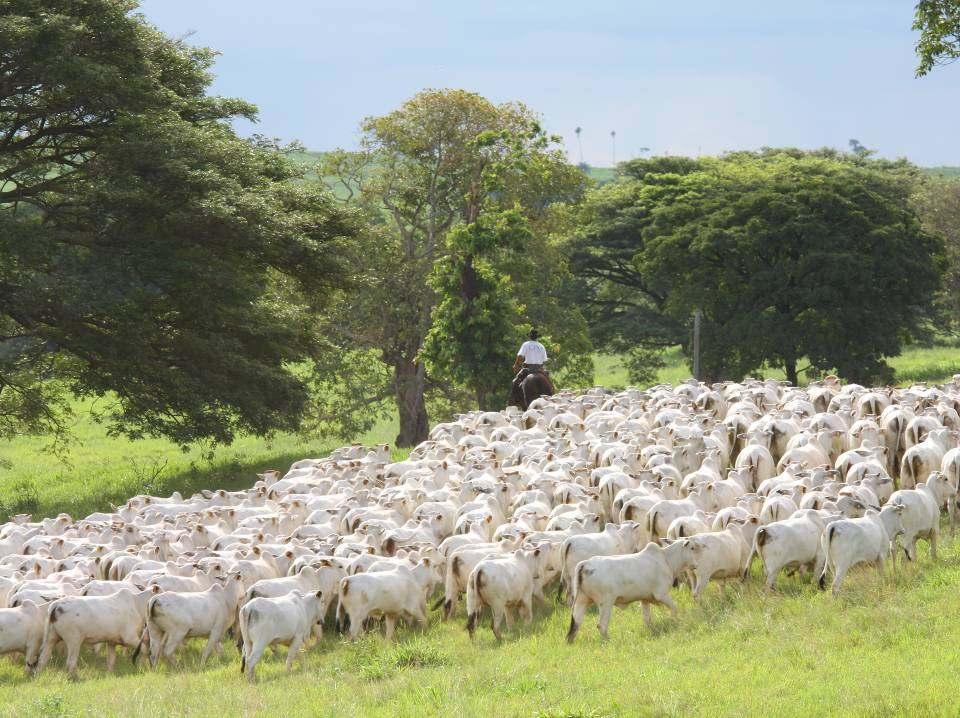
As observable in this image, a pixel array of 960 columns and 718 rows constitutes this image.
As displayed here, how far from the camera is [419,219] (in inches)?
1594

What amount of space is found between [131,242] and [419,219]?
631 inches

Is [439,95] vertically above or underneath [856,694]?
above

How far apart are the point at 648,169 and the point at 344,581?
50204mm

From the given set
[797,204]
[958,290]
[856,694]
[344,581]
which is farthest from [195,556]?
[958,290]

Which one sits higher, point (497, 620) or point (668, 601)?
point (668, 601)

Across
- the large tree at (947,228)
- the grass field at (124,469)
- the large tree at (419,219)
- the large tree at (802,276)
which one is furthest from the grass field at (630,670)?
the large tree at (947,228)

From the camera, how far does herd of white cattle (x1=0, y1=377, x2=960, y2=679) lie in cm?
1351

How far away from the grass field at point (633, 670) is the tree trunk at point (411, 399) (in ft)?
77.2

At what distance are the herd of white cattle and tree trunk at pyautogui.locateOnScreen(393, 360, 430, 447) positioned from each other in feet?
51.8

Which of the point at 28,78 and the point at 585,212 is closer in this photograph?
the point at 28,78

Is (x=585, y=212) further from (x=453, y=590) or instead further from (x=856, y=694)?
(x=856, y=694)

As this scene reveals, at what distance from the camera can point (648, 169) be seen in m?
61.7

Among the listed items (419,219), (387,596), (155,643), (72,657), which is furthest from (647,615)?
(419,219)

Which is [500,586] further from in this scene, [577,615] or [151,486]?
[151,486]
